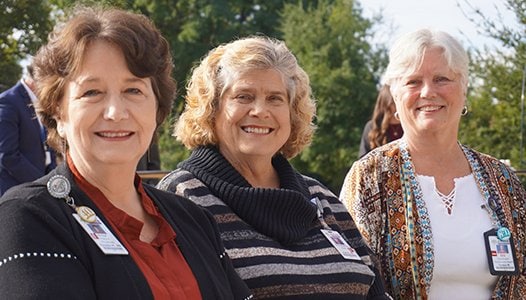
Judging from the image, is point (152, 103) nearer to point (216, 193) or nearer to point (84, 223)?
point (84, 223)

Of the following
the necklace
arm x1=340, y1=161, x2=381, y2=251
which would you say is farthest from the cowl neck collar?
the necklace

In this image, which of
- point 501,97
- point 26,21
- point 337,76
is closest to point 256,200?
point 26,21

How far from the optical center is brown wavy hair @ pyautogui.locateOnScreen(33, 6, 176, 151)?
7.75 feet

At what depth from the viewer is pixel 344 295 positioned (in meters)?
3.10

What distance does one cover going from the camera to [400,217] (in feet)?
11.9

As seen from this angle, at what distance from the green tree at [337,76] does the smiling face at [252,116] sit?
18.7m

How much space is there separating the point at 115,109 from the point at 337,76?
66.6 ft

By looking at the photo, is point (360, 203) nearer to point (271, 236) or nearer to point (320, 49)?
point (271, 236)

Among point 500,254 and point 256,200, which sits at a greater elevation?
point 256,200

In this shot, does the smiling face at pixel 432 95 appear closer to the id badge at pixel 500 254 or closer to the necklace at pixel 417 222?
the necklace at pixel 417 222

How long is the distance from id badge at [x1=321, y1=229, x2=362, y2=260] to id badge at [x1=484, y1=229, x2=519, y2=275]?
25.7 inches

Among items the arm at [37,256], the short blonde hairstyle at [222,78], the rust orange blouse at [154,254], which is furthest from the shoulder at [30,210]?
the short blonde hairstyle at [222,78]

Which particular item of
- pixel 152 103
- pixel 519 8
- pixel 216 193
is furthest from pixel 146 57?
pixel 519 8

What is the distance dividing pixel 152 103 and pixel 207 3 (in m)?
23.4
